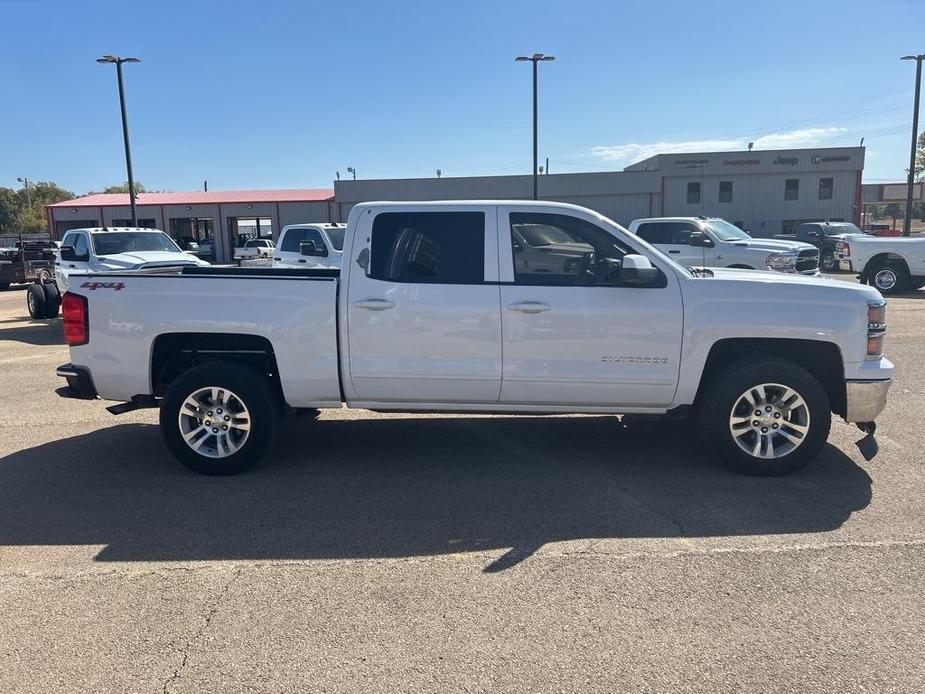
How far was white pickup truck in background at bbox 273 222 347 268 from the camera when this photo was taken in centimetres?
1540

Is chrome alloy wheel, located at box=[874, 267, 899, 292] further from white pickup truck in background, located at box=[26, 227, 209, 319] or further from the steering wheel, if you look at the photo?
Result: white pickup truck in background, located at box=[26, 227, 209, 319]

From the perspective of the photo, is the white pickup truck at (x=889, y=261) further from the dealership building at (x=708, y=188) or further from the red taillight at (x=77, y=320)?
the dealership building at (x=708, y=188)

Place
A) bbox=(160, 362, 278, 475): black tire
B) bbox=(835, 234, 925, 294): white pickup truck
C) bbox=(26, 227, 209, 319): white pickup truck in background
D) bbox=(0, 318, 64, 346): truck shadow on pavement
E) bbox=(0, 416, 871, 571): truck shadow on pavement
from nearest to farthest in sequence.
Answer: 1. bbox=(0, 416, 871, 571): truck shadow on pavement
2. bbox=(160, 362, 278, 475): black tire
3. bbox=(0, 318, 64, 346): truck shadow on pavement
4. bbox=(26, 227, 209, 319): white pickup truck in background
5. bbox=(835, 234, 925, 294): white pickup truck

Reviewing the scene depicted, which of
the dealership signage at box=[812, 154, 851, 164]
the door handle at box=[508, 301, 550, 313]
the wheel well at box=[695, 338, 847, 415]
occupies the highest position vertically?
the dealership signage at box=[812, 154, 851, 164]

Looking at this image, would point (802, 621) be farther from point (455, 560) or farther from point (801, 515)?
point (455, 560)

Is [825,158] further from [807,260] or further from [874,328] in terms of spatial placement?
[874,328]

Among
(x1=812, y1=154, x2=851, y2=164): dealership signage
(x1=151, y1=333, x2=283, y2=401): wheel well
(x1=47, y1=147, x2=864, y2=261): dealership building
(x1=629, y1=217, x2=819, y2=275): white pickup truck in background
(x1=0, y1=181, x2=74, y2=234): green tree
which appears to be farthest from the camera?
(x1=0, y1=181, x2=74, y2=234): green tree

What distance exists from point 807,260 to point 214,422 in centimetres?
1424

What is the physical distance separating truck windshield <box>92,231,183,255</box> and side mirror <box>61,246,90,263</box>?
0.31 metres

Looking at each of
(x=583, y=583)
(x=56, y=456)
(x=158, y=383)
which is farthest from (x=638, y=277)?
(x=56, y=456)

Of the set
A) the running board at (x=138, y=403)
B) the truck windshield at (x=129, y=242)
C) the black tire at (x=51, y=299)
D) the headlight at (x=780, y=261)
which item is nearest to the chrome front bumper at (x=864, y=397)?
the running board at (x=138, y=403)

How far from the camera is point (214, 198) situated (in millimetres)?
52656

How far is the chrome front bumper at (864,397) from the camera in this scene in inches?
197

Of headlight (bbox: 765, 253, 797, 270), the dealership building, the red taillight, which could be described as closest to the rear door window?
the red taillight
